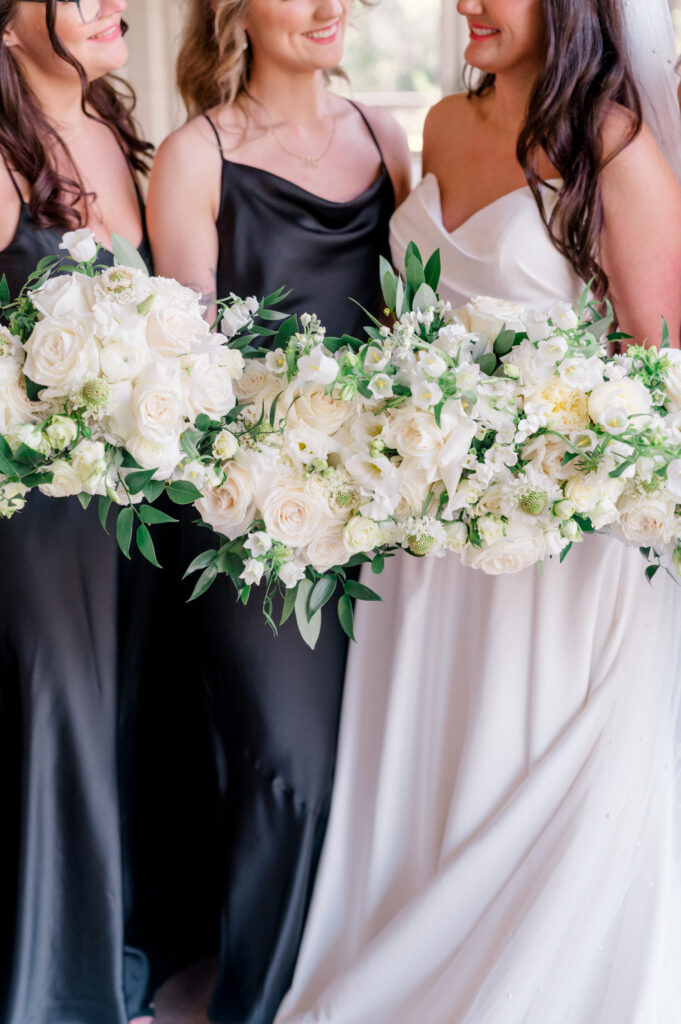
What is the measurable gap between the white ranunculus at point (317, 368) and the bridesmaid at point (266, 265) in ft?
2.33

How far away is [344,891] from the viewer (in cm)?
187

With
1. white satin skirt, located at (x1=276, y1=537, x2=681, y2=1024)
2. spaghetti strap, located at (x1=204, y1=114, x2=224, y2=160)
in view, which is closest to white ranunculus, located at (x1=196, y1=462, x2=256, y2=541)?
white satin skirt, located at (x1=276, y1=537, x2=681, y2=1024)

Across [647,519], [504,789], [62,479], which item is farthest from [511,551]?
[62,479]

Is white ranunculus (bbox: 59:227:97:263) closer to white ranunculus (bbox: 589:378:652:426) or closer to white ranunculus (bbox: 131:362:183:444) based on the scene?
white ranunculus (bbox: 131:362:183:444)

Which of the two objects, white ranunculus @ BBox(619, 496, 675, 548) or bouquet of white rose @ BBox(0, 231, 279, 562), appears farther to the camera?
white ranunculus @ BBox(619, 496, 675, 548)

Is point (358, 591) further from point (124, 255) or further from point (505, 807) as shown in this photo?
point (124, 255)

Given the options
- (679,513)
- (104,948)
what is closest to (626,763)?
(679,513)

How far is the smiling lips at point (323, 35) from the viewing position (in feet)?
6.24

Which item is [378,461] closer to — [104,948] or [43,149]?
[43,149]

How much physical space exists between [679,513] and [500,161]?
2.87 feet

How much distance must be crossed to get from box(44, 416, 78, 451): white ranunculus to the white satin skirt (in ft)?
2.39

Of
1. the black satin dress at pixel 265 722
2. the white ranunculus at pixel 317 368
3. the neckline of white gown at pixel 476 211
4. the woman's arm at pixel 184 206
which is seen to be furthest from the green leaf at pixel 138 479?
the neckline of white gown at pixel 476 211

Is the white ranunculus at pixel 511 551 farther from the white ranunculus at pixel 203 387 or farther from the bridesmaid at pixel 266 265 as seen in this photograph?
the bridesmaid at pixel 266 265

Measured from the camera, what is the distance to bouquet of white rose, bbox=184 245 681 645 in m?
1.30
